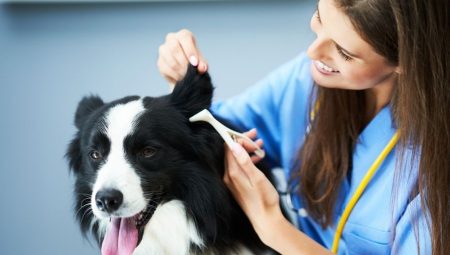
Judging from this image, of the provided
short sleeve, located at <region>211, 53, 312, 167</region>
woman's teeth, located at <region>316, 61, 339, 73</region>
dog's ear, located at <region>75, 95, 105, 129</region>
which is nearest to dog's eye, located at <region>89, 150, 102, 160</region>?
dog's ear, located at <region>75, 95, 105, 129</region>

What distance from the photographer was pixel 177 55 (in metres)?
1.16

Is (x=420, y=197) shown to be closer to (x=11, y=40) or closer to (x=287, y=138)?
(x=287, y=138)

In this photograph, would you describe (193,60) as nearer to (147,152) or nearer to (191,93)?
(191,93)

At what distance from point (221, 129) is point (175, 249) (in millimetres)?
283

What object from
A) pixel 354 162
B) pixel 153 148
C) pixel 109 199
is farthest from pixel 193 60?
pixel 354 162

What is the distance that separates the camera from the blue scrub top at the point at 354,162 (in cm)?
104

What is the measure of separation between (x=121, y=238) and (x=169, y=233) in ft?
0.34

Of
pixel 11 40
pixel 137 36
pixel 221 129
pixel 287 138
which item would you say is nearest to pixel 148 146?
pixel 221 129

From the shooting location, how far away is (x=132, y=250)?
1033 millimetres

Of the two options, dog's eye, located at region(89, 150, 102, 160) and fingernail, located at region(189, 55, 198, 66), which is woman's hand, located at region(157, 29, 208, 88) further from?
dog's eye, located at region(89, 150, 102, 160)

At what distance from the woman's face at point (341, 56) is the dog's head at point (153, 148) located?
235mm

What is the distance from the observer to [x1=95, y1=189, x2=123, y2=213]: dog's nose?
0.95 metres

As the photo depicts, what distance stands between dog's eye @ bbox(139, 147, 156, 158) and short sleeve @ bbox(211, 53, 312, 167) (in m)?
0.32

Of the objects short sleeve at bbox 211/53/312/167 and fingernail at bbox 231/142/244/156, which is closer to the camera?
fingernail at bbox 231/142/244/156
